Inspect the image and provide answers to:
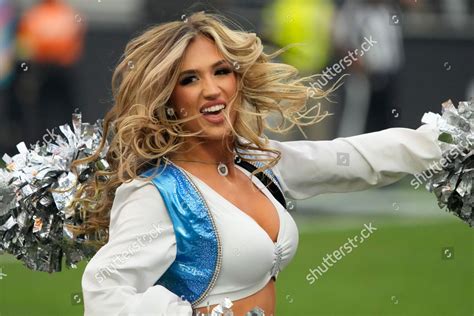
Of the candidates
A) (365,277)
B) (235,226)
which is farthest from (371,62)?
(235,226)

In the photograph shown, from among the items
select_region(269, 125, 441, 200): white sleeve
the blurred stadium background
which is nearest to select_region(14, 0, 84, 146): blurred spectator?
the blurred stadium background

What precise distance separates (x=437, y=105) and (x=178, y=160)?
946 cm

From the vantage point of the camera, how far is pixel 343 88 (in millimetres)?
14148

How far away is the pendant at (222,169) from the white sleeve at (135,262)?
299 millimetres

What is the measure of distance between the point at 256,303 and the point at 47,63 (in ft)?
29.8

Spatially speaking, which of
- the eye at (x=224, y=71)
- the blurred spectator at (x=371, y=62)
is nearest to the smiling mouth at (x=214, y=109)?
the eye at (x=224, y=71)

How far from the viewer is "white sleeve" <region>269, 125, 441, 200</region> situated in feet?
14.8

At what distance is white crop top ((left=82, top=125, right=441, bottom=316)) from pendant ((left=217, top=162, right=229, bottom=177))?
0.12 m

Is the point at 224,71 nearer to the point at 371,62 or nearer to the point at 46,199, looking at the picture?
the point at 46,199

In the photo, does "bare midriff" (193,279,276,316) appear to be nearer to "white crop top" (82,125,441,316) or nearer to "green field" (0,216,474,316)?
"white crop top" (82,125,441,316)

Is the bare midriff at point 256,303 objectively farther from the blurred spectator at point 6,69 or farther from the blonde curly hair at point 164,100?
the blurred spectator at point 6,69

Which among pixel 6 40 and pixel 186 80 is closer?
pixel 186 80

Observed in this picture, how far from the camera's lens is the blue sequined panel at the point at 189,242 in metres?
4.00

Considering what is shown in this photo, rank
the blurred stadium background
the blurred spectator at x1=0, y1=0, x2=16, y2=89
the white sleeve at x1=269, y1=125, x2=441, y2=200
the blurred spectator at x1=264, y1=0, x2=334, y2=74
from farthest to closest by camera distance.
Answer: the blurred spectator at x1=264, y1=0, x2=334, y2=74
the blurred spectator at x1=0, y1=0, x2=16, y2=89
the blurred stadium background
the white sleeve at x1=269, y1=125, x2=441, y2=200
